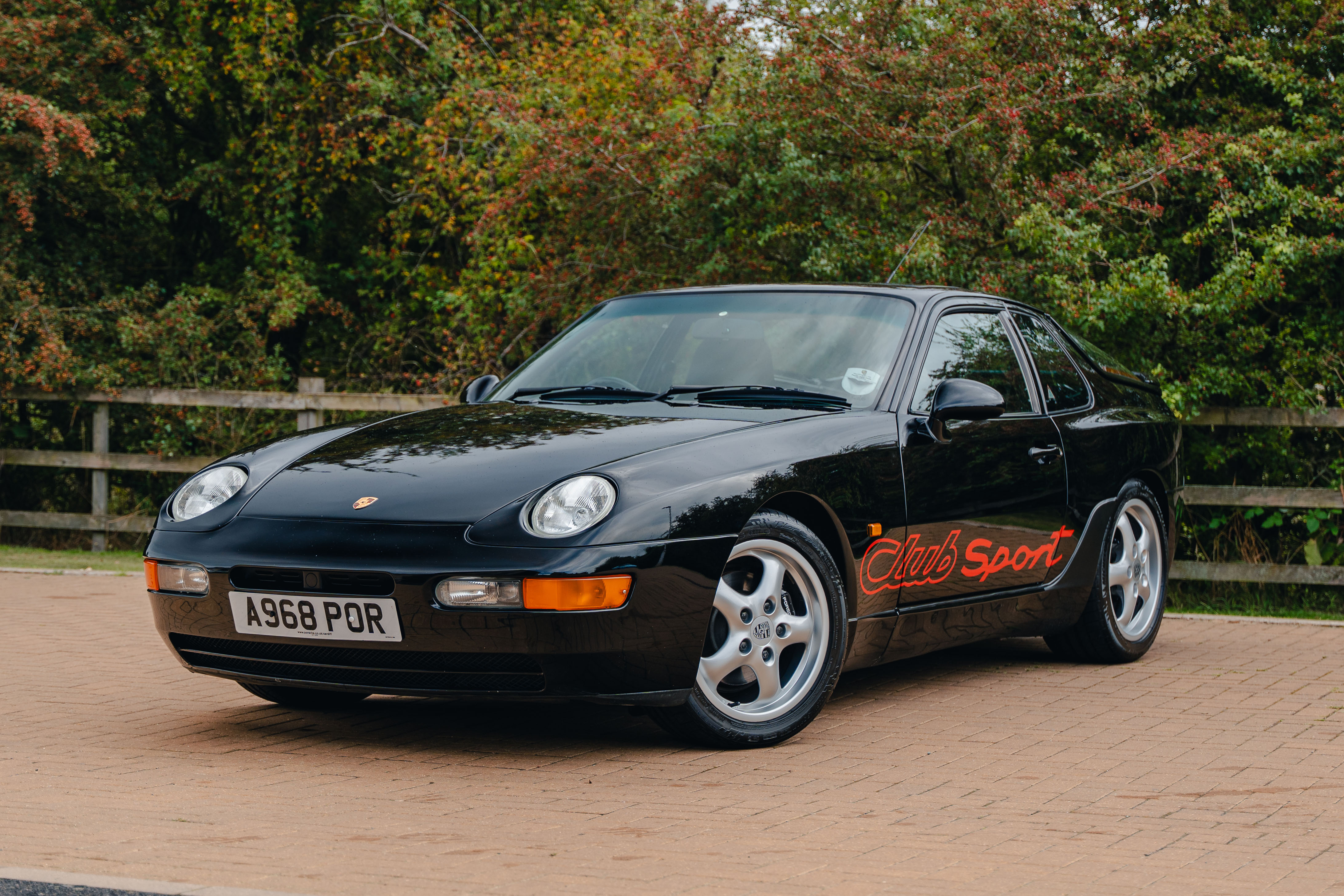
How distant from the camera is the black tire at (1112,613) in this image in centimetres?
700

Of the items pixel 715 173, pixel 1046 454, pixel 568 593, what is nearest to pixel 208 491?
pixel 568 593

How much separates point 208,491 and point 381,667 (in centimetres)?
102

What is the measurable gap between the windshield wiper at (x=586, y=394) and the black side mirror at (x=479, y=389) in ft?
0.99

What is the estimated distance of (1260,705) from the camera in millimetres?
6246

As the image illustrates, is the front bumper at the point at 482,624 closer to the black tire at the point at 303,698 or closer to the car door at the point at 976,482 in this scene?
the black tire at the point at 303,698

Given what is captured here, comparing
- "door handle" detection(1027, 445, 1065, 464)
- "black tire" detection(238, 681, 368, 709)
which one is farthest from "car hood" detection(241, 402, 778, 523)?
"door handle" detection(1027, 445, 1065, 464)

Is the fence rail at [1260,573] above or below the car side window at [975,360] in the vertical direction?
below

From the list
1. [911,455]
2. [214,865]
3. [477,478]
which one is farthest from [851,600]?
[214,865]

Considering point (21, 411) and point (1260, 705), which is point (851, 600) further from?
point (21, 411)

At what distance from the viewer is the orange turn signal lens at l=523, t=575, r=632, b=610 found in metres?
4.64

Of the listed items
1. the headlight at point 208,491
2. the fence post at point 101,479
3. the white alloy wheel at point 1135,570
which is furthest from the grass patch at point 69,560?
the white alloy wheel at point 1135,570

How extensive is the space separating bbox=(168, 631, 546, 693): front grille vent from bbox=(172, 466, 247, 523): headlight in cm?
44

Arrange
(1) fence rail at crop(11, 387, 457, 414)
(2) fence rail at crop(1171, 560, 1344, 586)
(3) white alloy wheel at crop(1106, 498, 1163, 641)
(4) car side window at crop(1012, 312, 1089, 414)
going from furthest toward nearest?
(1) fence rail at crop(11, 387, 457, 414) → (2) fence rail at crop(1171, 560, 1344, 586) → (3) white alloy wheel at crop(1106, 498, 1163, 641) → (4) car side window at crop(1012, 312, 1089, 414)

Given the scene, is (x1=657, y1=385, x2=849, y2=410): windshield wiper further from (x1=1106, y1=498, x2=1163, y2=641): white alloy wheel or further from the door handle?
(x1=1106, y1=498, x2=1163, y2=641): white alloy wheel
